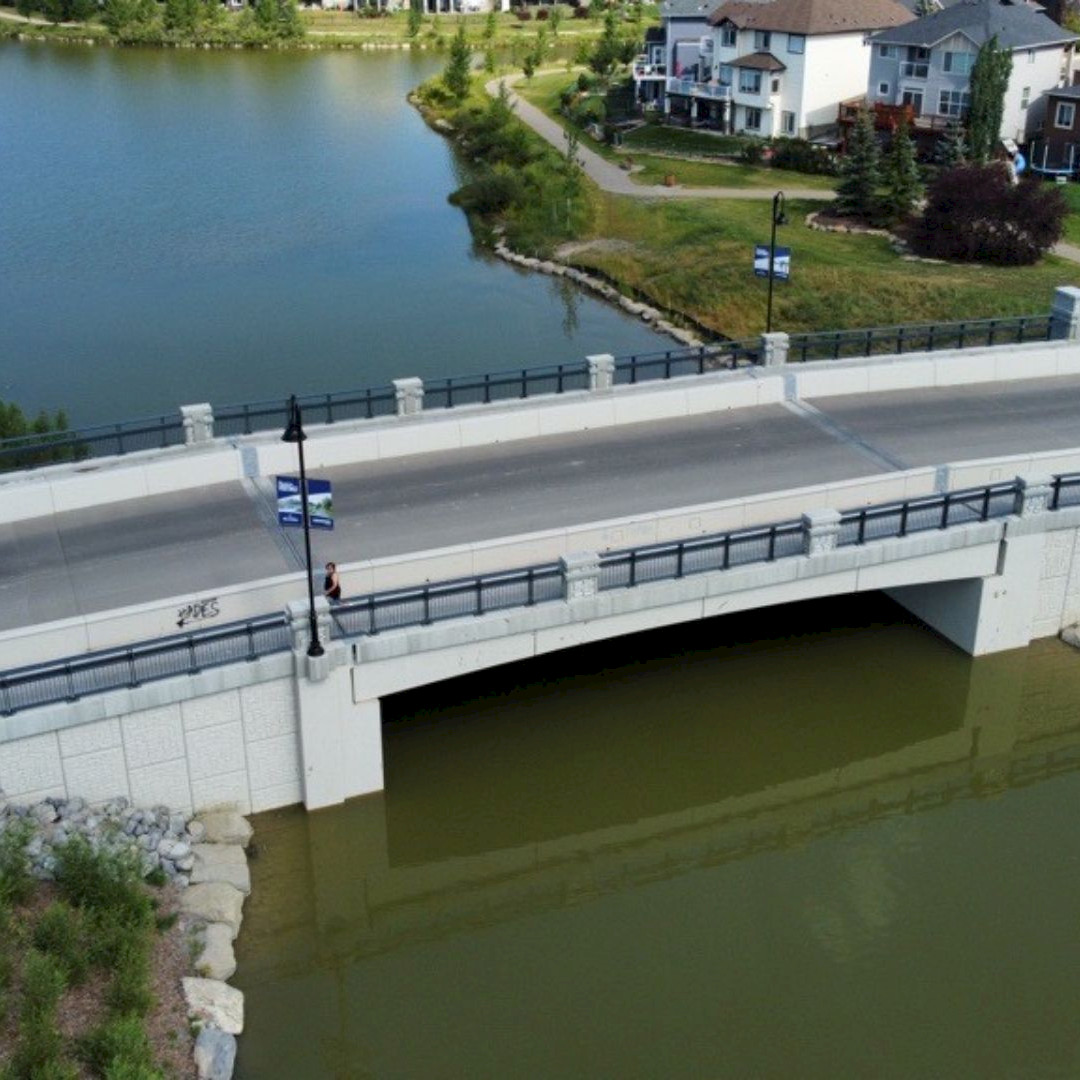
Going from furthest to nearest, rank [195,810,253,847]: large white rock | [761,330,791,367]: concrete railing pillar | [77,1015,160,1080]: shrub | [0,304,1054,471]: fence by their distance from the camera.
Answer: [761,330,791,367]: concrete railing pillar < [0,304,1054,471]: fence < [195,810,253,847]: large white rock < [77,1015,160,1080]: shrub

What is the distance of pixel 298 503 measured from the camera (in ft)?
74.7

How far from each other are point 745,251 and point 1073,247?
14431mm

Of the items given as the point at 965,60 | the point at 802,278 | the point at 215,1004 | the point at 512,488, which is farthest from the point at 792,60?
the point at 215,1004

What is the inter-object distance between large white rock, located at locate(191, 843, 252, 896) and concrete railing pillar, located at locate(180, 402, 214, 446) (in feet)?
32.3

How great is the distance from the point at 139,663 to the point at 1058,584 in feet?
62.5

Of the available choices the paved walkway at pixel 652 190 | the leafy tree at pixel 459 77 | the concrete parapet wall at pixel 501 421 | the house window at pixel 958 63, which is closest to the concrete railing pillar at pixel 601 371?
the concrete parapet wall at pixel 501 421

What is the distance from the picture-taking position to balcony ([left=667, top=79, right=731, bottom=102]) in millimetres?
89688

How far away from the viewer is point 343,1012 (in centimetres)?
2134

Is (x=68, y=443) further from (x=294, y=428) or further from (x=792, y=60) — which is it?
(x=792, y=60)

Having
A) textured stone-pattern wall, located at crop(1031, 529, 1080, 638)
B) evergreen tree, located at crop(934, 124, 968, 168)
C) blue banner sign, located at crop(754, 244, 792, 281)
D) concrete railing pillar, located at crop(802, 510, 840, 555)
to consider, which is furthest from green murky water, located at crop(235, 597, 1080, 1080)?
evergreen tree, located at crop(934, 124, 968, 168)

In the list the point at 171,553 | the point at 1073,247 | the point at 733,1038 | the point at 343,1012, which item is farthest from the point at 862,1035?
the point at 1073,247

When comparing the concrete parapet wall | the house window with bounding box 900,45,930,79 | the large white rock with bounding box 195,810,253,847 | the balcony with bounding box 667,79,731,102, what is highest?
the house window with bounding box 900,45,930,79

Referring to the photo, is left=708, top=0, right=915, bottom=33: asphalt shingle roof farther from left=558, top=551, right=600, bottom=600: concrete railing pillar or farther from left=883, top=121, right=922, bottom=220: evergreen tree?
left=558, top=551, right=600, bottom=600: concrete railing pillar

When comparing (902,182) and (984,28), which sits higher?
(984,28)
